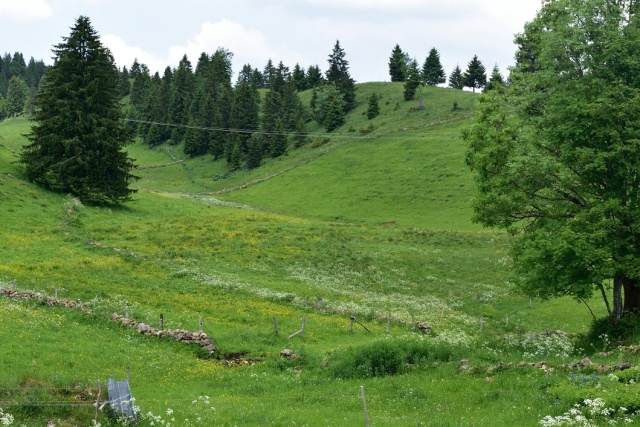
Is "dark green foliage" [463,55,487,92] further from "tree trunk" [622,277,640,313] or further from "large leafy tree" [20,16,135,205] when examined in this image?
"tree trunk" [622,277,640,313]

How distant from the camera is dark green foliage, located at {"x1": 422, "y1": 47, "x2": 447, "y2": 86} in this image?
178 metres

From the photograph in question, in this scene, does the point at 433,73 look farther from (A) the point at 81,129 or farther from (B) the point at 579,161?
(B) the point at 579,161

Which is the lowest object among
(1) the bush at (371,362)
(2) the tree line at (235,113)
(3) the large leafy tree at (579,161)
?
(1) the bush at (371,362)

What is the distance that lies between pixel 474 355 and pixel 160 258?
29665 millimetres

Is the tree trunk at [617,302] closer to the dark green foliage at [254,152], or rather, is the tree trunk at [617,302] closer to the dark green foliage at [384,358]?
the dark green foliage at [384,358]

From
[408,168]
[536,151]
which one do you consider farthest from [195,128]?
[536,151]

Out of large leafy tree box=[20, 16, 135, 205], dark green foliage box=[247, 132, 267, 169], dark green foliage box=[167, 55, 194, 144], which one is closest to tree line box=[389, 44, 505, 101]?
dark green foliage box=[247, 132, 267, 169]

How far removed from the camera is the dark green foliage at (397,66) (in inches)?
7308

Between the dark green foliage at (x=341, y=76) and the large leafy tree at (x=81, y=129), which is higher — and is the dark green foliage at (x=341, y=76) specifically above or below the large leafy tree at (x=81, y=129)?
above

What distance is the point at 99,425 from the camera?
1380cm

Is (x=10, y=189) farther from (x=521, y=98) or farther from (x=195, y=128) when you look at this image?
(x=195, y=128)

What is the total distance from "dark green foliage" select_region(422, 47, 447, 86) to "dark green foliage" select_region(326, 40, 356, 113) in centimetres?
3041

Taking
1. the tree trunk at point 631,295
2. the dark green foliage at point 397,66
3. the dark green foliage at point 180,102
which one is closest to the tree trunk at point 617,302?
the tree trunk at point 631,295

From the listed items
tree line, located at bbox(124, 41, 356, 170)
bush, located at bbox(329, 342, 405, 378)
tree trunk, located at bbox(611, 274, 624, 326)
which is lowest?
bush, located at bbox(329, 342, 405, 378)
